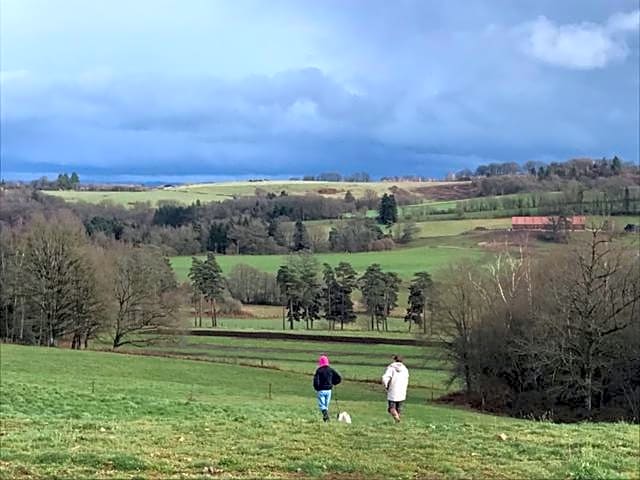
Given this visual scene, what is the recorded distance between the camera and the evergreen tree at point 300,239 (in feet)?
424

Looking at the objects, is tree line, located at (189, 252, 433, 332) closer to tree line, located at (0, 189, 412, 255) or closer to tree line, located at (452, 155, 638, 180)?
tree line, located at (0, 189, 412, 255)

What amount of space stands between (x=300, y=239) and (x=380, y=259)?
876 inches

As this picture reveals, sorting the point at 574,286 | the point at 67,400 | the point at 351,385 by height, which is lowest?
the point at 351,385

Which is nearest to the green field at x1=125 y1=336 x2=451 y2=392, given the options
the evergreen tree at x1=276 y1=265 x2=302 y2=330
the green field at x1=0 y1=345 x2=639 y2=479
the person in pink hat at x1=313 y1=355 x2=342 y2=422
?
the evergreen tree at x1=276 y1=265 x2=302 y2=330

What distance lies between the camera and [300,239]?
5133 inches

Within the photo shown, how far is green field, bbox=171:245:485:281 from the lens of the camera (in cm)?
10200

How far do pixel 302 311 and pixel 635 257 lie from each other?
57.1 meters

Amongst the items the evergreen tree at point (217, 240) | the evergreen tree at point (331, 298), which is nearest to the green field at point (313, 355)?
the evergreen tree at point (331, 298)

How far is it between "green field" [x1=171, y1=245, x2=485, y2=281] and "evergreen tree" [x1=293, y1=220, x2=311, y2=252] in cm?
655

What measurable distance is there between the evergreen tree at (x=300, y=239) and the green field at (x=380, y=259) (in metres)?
6.55

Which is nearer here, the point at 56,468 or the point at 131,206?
the point at 56,468

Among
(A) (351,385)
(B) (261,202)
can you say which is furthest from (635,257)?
(B) (261,202)

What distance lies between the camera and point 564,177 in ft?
581

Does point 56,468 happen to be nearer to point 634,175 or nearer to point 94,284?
point 94,284
